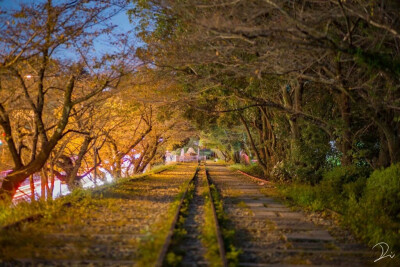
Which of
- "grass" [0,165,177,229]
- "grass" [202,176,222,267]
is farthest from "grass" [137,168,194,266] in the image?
"grass" [0,165,177,229]

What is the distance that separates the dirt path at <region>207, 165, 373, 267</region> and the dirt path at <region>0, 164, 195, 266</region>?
Answer: 1.98 m

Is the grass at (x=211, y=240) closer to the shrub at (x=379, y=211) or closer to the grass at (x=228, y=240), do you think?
the grass at (x=228, y=240)

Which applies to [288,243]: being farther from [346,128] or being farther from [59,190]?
[59,190]

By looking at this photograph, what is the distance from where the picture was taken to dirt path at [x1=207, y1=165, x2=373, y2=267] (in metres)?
6.06

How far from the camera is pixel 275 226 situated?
849cm

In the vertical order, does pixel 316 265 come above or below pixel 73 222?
below

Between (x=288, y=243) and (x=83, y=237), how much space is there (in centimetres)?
393

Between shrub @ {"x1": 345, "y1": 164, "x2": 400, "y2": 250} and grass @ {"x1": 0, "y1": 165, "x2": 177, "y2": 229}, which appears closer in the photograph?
shrub @ {"x1": 345, "y1": 164, "x2": 400, "y2": 250}

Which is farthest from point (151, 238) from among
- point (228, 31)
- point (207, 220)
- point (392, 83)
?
point (392, 83)

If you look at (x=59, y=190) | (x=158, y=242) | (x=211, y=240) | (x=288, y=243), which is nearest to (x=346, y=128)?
(x=288, y=243)

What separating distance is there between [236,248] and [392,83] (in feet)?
24.1

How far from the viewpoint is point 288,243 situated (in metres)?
6.95

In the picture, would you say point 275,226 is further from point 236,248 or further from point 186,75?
point 186,75

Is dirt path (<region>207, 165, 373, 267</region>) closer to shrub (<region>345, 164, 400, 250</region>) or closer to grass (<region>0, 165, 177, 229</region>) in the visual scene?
shrub (<region>345, 164, 400, 250</region>)
